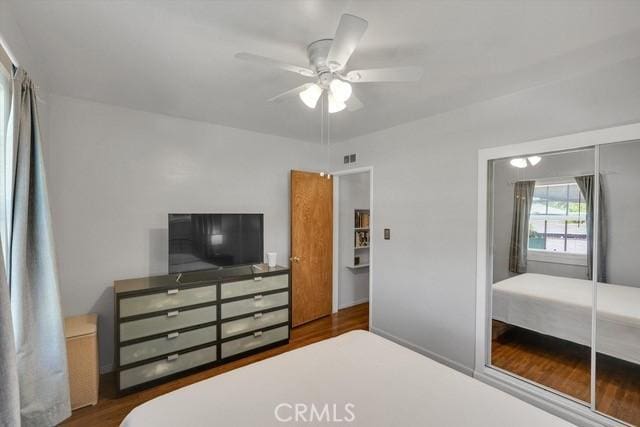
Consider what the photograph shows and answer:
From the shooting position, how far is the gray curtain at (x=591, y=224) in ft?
6.52

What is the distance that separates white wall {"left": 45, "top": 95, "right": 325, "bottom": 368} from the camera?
2.55m

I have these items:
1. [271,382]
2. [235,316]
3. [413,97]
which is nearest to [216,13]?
[413,97]

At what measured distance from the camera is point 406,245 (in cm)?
320

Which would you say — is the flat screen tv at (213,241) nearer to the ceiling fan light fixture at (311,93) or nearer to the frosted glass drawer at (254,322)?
the frosted glass drawer at (254,322)

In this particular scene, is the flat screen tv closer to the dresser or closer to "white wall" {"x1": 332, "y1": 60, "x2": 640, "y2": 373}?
the dresser

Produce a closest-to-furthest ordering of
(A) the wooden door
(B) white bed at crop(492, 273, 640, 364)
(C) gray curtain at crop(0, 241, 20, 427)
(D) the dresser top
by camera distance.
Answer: (C) gray curtain at crop(0, 241, 20, 427) → (B) white bed at crop(492, 273, 640, 364) → (D) the dresser top → (A) the wooden door

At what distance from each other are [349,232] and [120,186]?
3.08 meters

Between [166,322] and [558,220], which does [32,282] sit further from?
[558,220]

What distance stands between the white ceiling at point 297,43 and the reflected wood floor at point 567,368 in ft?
6.73

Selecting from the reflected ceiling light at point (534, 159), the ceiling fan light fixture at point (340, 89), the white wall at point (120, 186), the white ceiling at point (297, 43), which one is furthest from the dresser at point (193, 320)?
the reflected ceiling light at point (534, 159)

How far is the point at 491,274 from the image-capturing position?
8.43 ft

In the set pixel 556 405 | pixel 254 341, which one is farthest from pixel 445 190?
pixel 254 341

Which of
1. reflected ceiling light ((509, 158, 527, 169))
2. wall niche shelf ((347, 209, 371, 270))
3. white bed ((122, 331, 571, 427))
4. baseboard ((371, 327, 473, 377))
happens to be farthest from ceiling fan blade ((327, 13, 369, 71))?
wall niche shelf ((347, 209, 371, 270))

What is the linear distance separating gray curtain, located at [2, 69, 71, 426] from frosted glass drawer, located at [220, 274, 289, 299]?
1.26 m
